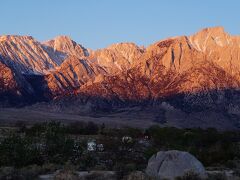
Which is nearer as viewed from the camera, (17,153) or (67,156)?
(17,153)

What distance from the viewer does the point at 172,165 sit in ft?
133

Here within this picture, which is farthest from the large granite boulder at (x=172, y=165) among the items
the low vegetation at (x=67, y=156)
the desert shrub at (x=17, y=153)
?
the desert shrub at (x=17, y=153)

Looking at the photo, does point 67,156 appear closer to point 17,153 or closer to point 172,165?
point 17,153

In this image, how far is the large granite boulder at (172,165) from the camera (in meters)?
39.8

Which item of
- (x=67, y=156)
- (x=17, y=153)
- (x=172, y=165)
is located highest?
(x=17, y=153)

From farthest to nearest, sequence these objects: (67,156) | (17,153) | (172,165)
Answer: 1. (67,156)
2. (17,153)
3. (172,165)

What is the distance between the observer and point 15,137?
5409 centimetres

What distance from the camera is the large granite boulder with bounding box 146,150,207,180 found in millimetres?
39812

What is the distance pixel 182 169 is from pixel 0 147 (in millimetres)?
21620

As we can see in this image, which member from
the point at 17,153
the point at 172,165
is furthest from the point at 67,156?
the point at 172,165

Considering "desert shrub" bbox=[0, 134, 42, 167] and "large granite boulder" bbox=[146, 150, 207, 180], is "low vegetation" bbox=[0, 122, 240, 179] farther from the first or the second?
"large granite boulder" bbox=[146, 150, 207, 180]

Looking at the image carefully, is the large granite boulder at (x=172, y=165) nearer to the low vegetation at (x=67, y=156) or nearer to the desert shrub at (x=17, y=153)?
the low vegetation at (x=67, y=156)

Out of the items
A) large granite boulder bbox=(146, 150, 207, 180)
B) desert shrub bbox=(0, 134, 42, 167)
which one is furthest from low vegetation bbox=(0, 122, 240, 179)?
large granite boulder bbox=(146, 150, 207, 180)

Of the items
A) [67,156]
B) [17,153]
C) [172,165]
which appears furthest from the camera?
[67,156]
